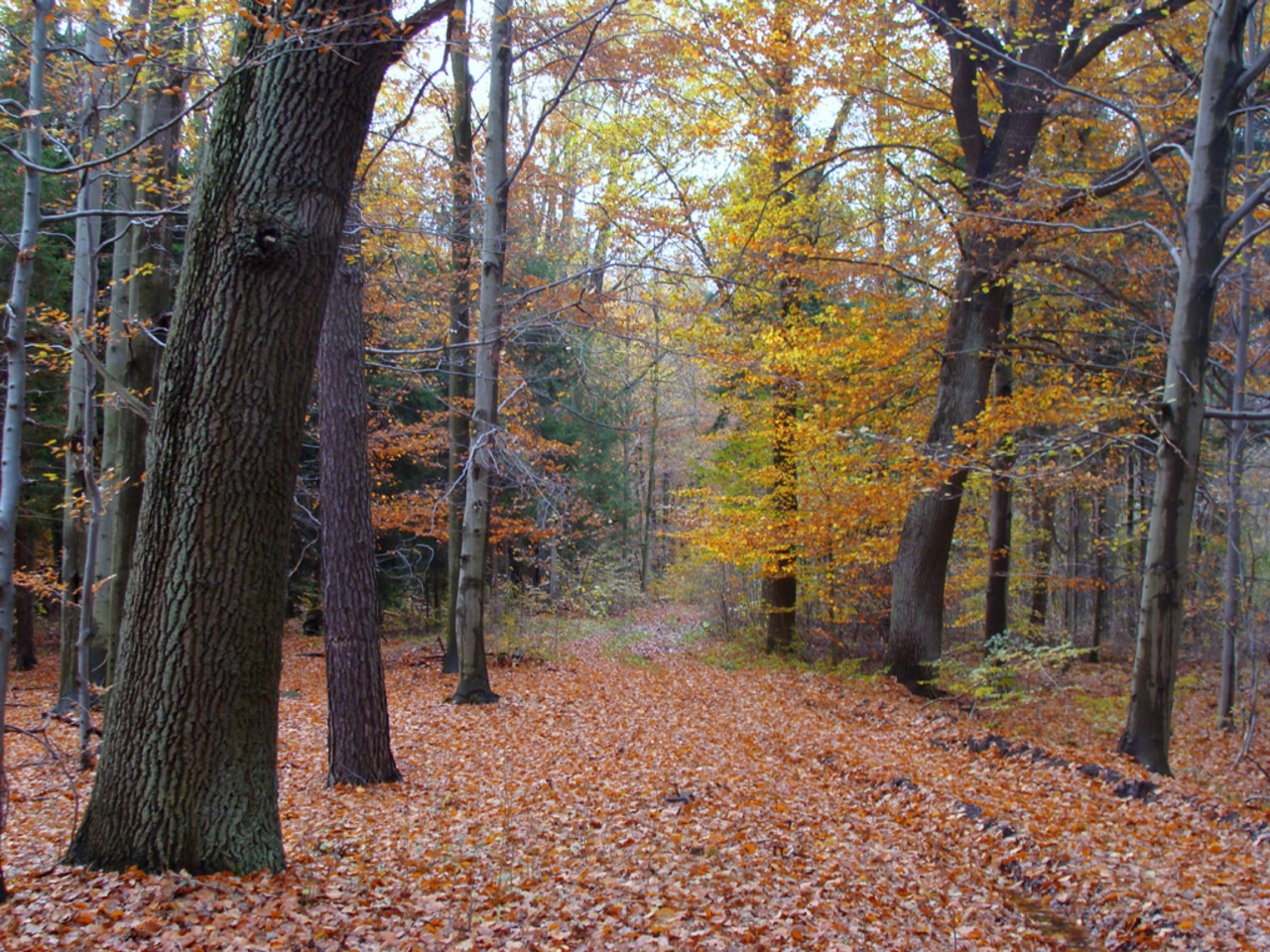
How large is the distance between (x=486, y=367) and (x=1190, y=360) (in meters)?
7.55

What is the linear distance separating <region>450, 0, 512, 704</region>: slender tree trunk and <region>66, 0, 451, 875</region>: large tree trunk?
593cm

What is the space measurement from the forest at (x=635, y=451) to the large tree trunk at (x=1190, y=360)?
0.13 feet

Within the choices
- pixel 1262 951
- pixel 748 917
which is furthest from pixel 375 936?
pixel 1262 951

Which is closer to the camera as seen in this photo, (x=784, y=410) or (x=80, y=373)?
(x=80, y=373)

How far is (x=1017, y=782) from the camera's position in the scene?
269 inches

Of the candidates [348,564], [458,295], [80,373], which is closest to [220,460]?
[348,564]

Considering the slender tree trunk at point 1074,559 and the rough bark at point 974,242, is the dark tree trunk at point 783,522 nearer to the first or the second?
the rough bark at point 974,242

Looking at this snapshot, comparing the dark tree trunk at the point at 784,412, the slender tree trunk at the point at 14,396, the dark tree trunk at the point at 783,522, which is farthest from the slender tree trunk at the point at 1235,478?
the slender tree trunk at the point at 14,396

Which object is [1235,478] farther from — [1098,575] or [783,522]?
[1098,575]

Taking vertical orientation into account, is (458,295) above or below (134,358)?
above

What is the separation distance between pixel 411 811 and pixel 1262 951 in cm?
518

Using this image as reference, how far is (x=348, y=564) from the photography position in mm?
6746

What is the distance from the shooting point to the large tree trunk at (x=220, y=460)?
3.59m

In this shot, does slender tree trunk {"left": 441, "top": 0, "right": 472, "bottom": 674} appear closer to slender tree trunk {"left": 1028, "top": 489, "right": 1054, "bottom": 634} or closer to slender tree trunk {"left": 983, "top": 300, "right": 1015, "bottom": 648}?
slender tree trunk {"left": 983, "top": 300, "right": 1015, "bottom": 648}
